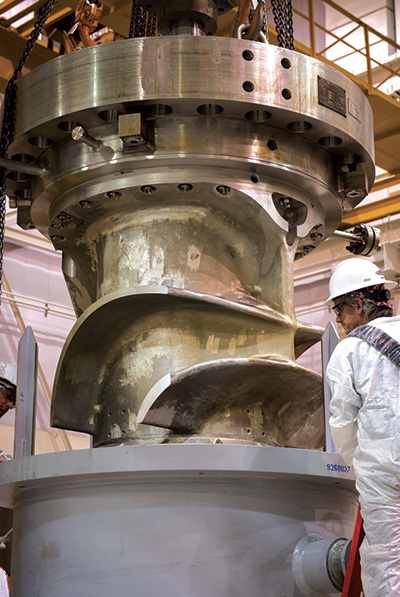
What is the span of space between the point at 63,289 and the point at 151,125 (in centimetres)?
597

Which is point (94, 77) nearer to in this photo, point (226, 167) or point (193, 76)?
point (193, 76)

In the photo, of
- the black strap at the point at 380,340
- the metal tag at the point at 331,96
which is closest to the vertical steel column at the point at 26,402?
the black strap at the point at 380,340

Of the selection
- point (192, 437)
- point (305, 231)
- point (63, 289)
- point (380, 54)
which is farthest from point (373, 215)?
point (192, 437)

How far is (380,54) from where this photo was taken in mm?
8180

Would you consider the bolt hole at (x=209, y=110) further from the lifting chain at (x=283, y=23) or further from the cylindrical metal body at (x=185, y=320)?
the lifting chain at (x=283, y=23)

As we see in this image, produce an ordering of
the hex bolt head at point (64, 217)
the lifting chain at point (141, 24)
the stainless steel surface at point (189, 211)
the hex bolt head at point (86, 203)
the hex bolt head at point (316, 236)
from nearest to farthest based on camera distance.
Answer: the stainless steel surface at point (189, 211) < the hex bolt head at point (86, 203) < the hex bolt head at point (64, 217) < the hex bolt head at point (316, 236) < the lifting chain at point (141, 24)

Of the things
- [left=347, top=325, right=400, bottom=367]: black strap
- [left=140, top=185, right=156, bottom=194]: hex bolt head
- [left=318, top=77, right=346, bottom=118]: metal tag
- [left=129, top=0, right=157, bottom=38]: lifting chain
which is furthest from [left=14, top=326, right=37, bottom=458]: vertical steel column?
[left=129, top=0, right=157, bottom=38]: lifting chain

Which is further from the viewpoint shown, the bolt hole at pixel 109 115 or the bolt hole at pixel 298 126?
the bolt hole at pixel 298 126

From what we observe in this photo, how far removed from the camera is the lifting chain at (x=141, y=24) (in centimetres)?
365

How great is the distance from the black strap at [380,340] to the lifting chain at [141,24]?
1772 millimetres

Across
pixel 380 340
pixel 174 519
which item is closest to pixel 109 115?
pixel 380 340

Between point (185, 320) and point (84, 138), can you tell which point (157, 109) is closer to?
point (84, 138)

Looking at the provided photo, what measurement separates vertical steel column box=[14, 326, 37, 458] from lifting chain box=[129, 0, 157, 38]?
1.56 m

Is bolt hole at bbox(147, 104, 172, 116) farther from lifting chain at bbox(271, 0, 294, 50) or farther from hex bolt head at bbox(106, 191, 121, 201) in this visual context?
lifting chain at bbox(271, 0, 294, 50)
